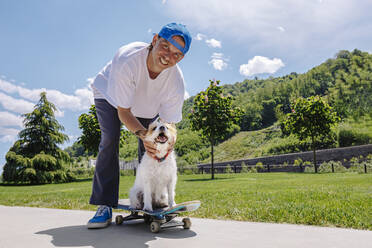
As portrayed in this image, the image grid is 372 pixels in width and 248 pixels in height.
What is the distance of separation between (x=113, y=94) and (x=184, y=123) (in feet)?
161

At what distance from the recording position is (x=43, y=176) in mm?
21297

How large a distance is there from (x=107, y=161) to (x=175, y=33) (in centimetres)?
153

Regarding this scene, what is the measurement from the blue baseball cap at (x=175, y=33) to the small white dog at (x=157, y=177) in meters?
0.71

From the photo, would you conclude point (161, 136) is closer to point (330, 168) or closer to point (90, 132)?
point (330, 168)

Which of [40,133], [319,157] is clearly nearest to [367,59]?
[319,157]

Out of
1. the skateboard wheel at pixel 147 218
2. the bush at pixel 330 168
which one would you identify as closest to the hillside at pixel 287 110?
the bush at pixel 330 168

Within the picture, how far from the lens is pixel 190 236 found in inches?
91.7

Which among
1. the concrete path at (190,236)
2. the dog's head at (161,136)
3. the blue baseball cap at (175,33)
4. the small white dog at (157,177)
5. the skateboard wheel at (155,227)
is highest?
the blue baseball cap at (175,33)

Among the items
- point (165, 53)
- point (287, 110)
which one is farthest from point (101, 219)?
point (287, 110)

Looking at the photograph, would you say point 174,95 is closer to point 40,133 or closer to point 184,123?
point 40,133

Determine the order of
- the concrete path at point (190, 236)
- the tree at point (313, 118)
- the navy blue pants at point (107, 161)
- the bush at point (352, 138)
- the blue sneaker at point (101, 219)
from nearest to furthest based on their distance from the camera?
the concrete path at point (190, 236) → the blue sneaker at point (101, 219) → the navy blue pants at point (107, 161) → the tree at point (313, 118) → the bush at point (352, 138)

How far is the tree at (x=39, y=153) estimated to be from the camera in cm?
2112

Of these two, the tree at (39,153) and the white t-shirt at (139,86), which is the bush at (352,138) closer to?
the tree at (39,153)

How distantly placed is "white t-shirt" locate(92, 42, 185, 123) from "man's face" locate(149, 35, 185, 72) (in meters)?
0.20
